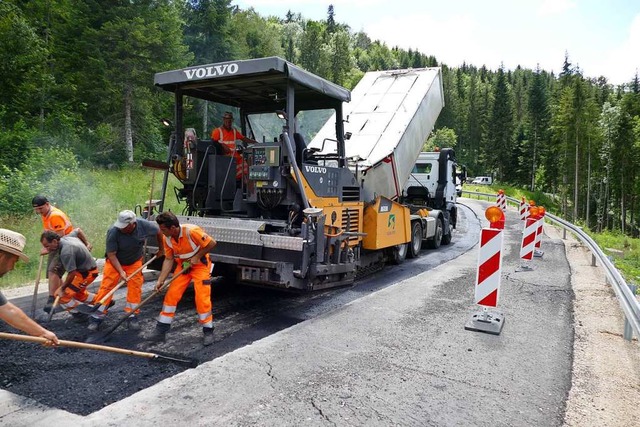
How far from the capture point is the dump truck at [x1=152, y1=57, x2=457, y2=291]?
5691 mm

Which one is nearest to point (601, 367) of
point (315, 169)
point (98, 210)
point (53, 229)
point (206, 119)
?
point (315, 169)

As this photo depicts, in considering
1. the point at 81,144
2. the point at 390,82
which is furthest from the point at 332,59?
the point at 390,82

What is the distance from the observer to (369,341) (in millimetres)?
4500

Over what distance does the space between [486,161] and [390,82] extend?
52.7 metres

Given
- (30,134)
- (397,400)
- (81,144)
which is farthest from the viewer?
(81,144)

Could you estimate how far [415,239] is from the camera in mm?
Answer: 10391

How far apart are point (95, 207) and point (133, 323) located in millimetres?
7351

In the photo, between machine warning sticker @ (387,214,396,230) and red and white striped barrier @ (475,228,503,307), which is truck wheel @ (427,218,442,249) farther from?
red and white striped barrier @ (475,228,503,307)

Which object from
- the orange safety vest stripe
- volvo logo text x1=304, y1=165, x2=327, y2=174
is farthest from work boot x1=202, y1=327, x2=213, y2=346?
volvo logo text x1=304, y1=165, x2=327, y2=174

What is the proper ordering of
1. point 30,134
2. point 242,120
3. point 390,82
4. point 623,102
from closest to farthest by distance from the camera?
1. point 242,120
2. point 390,82
3. point 30,134
4. point 623,102

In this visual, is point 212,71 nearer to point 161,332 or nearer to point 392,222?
point 161,332

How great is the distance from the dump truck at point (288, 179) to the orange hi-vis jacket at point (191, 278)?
2.97ft

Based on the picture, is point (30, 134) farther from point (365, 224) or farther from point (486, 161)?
point (486, 161)

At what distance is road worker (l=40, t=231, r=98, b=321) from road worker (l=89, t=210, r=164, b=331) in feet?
0.81
